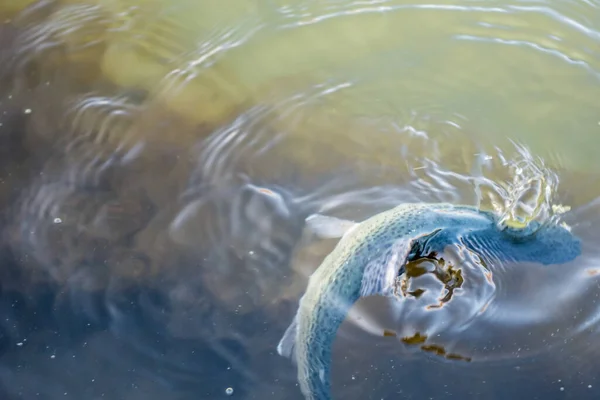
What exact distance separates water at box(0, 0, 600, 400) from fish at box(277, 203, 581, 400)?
86mm

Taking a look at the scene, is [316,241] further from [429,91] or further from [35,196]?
[35,196]

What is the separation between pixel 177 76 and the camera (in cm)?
384

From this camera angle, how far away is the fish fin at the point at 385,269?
2695mm

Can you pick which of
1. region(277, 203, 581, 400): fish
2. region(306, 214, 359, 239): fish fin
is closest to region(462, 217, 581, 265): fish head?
region(277, 203, 581, 400): fish

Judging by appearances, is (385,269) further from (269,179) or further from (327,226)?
(269,179)

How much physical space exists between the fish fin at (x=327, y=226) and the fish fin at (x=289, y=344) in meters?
0.49

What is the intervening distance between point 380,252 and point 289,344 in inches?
22.8

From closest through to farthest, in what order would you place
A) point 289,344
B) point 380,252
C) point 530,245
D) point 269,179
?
point 380,252
point 289,344
point 530,245
point 269,179

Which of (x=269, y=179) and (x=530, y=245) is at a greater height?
(x=269, y=179)

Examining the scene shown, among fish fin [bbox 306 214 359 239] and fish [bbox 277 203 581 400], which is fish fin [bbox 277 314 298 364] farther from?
fish fin [bbox 306 214 359 239]

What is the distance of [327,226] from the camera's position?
313 centimetres

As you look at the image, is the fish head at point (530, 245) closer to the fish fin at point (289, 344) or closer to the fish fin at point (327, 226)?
the fish fin at point (327, 226)

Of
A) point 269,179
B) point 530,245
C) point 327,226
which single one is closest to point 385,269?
point 327,226

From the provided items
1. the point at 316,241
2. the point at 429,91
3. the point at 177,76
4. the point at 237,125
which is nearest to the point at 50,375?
the point at 316,241
